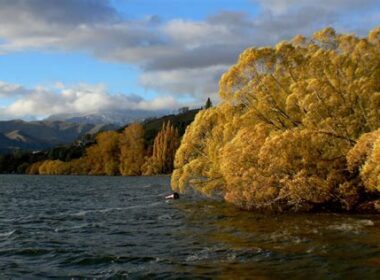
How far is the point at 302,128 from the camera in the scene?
4947 cm

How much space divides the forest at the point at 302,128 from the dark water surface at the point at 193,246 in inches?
115

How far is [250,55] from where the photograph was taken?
55.2 m

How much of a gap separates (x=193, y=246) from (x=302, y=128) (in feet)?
68.8

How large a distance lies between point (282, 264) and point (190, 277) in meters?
5.16

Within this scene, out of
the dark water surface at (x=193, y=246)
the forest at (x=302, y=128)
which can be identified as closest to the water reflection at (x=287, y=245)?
the dark water surface at (x=193, y=246)

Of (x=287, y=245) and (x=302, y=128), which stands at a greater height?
(x=302, y=128)

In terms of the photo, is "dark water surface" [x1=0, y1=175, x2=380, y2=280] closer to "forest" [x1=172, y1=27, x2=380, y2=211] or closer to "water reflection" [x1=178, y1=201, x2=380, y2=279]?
"water reflection" [x1=178, y1=201, x2=380, y2=279]

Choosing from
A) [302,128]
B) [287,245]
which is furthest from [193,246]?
[302,128]

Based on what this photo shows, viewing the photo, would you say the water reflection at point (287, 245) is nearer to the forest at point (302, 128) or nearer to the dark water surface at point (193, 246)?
the dark water surface at point (193, 246)

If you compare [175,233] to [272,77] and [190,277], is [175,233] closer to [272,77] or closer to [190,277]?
[190,277]

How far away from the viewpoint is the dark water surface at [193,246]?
2634 centimetres

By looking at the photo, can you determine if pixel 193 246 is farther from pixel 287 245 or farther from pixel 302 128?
pixel 302 128

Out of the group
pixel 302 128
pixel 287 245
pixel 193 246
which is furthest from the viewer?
pixel 302 128

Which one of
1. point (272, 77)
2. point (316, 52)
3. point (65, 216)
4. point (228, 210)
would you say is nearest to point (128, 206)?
point (65, 216)
